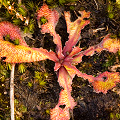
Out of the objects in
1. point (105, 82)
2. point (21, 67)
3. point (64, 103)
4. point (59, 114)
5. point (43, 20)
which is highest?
point (43, 20)

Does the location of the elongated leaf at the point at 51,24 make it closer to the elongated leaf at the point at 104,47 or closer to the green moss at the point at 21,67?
the elongated leaf at the point at 104,47

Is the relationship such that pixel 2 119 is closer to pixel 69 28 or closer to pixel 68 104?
pixel 68 104

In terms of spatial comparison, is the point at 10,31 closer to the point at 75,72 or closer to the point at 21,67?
the point at 21,67

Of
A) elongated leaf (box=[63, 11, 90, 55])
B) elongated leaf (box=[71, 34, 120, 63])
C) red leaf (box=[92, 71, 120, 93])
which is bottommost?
red leaf (box=[92, 71, 120, 93])

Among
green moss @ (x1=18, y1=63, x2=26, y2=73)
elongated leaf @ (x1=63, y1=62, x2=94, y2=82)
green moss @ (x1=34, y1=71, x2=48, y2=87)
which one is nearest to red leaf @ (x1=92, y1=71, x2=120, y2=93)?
elongated leaf @ (x1=63, y1=62, x2=94, y2=82)

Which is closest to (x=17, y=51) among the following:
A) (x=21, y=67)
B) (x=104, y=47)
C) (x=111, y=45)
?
(x=21, y=67)

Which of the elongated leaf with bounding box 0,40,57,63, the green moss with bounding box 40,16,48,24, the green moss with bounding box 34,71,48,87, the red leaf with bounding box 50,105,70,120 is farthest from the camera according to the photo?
the green moss with bounding box 34,71,48,87

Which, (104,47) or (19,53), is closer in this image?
(19,53)

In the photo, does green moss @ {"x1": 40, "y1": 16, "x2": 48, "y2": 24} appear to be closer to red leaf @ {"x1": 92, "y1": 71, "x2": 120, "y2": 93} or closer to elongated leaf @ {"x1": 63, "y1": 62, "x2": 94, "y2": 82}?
elongated leaf @ {"x1": 63, "y1": 62, "x2": 94, "y2": 82}

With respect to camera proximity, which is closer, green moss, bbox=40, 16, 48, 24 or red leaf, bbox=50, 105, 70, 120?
red leaf, bbox=50, 105, 70, 120
